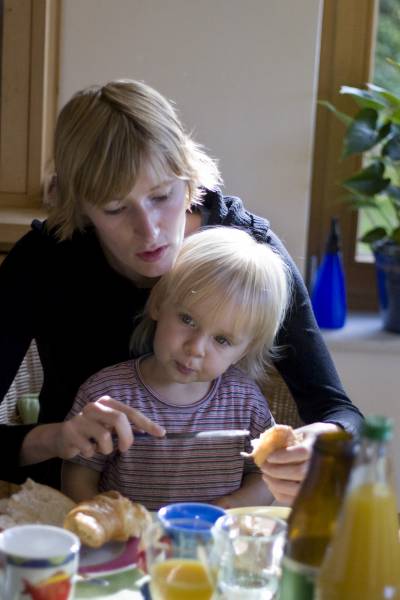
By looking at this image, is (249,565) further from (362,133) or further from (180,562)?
(362,133)

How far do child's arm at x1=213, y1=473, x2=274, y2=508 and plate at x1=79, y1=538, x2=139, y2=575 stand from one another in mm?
314

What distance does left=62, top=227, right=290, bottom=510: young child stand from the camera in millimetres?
1480

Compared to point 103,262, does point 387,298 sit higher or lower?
lower

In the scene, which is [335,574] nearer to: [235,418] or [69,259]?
[235,418]

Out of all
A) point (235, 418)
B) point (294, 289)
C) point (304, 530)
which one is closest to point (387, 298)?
point (294, 289)

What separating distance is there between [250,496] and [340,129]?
1765mm

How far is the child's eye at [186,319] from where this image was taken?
1496 mm

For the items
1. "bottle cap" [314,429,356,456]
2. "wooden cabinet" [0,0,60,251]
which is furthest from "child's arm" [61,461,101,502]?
"wooden cabinet" [0,0,60,251]

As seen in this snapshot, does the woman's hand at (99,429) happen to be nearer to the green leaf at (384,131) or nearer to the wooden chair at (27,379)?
the wooden chair at (27,379)

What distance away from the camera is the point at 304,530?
927 millimetres

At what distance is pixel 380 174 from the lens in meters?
2.73

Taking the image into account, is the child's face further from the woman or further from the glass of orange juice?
the glass of orange juice

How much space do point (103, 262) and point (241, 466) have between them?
0.43 meters

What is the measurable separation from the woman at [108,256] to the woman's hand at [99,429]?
36 millimetres
